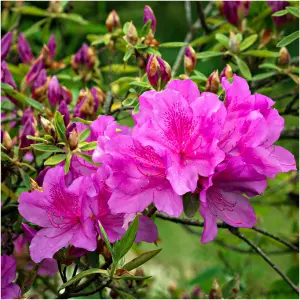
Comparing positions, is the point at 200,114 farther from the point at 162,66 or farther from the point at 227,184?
the point at 162,66

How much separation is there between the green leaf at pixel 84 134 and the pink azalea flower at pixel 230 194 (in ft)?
0.87

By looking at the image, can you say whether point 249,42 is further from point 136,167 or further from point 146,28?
point 136,167

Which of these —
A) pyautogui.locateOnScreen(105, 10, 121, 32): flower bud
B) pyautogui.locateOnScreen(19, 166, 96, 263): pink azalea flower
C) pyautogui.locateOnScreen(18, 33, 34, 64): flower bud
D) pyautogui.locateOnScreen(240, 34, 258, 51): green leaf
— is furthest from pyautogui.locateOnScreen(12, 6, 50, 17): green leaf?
pyautogui.locateOnScreen(19, 166, 96, 263): pink azalea flower

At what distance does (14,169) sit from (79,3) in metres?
1.33

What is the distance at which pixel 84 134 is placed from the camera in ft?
3.86

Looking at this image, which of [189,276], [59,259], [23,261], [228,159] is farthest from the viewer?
[189,276]

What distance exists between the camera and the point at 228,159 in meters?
0.98

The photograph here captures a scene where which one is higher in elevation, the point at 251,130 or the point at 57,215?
the point at 251,130

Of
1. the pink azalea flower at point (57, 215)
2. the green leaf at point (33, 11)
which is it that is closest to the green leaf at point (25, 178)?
Result: the pink azalea flower at point (57, 215)

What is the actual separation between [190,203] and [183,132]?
4.5 inches

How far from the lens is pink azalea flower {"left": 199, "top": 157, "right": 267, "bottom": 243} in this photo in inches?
38.7

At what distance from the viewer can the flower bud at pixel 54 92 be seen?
1.39 m

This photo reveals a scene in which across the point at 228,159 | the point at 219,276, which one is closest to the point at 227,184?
the point at 228,159

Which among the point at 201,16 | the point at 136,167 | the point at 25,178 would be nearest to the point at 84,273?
the point at 136,167
